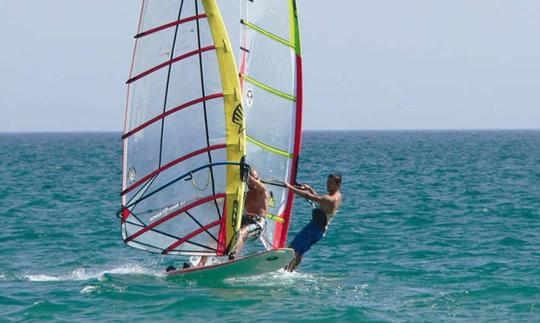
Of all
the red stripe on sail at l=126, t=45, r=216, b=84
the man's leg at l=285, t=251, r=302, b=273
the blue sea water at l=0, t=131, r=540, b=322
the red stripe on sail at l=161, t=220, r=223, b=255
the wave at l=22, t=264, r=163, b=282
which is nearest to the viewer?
the blue sea water at l=0, t=131, r=540, b=322

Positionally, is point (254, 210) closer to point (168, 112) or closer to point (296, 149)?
point (296, 149)

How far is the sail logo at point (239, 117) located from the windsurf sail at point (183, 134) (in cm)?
1

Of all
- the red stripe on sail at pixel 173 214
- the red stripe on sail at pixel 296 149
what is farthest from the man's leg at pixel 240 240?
the red stripe on sail at pixel 296 149

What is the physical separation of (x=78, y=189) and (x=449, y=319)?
23540mm

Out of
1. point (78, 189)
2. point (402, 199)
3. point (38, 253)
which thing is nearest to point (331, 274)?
point (38, 253)

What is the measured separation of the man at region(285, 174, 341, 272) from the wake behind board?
1.97ft

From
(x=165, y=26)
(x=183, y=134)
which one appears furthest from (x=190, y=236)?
(x=165, y=26)

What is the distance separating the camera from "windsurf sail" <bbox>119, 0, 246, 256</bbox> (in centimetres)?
1297

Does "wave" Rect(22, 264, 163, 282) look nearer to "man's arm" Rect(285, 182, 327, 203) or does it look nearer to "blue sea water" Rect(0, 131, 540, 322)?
"blue sea water" Rect(0, 131, 540, 322)

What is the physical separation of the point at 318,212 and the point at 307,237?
416 millimetres

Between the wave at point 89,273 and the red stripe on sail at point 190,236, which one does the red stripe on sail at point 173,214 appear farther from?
the wave at point 89,273

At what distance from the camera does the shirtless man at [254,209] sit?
13.7m

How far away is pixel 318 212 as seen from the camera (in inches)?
538

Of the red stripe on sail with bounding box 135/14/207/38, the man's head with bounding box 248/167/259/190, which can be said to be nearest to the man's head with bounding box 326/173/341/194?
the man's head with bounding box 248/167/259/190
